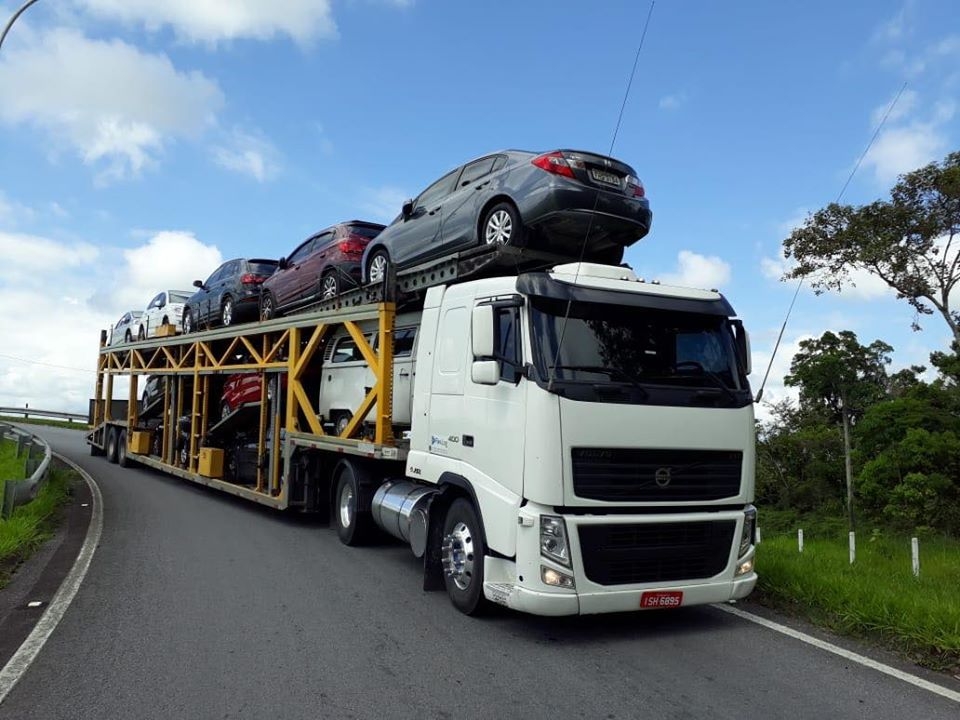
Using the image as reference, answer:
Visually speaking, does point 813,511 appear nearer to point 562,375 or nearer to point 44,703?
point 562,375

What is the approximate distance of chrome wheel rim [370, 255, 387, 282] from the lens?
10.6 meters

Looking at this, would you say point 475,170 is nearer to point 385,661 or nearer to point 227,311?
point 385,661

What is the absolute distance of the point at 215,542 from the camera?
8.98 m

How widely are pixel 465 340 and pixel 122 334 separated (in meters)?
17.9

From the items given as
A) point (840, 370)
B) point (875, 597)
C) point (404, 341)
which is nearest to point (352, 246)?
point (404, 341)

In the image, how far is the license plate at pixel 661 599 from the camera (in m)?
5.28

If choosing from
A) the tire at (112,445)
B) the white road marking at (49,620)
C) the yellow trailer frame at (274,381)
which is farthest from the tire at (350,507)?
the tire at (112,445)

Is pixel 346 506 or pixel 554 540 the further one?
pixel 346 506

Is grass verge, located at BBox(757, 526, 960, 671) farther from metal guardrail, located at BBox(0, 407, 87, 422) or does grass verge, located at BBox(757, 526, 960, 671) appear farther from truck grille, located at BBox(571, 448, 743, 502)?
metal guardrail, located at BBox(0, 407, 87, 422)

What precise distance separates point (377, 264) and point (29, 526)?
17.4 feet

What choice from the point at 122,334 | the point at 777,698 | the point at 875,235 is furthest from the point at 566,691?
the point at 122,334

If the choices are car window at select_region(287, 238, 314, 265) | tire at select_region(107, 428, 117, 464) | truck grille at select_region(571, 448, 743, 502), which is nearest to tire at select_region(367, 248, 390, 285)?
car window at select_region(287, 238, 314, 265)

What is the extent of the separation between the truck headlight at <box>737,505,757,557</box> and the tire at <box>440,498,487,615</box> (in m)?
1.90

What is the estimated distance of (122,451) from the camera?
18.6 m
